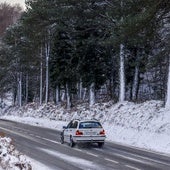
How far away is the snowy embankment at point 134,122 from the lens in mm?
28638

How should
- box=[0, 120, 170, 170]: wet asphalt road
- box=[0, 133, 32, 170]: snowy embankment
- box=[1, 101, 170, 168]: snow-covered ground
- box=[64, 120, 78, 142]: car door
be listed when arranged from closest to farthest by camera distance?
box=[0, 133, 32, 170]: snowy embankment < box=[0, 120, 170, 170]: wet asphalt road < box=[64, 120, 78, 142]: car door < box=[1, 101, 170, 168]: snow-covered ground

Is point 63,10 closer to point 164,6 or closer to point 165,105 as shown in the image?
point 165,105

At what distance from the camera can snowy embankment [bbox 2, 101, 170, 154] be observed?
2864 centimetres

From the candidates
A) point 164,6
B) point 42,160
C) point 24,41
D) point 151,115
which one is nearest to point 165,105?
point 151,115

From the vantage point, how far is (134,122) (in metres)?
34.2

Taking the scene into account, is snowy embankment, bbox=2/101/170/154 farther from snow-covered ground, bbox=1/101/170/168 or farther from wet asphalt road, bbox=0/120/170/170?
wet asphalt road, bbox=0/120/170/170

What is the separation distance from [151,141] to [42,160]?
32.9 feet

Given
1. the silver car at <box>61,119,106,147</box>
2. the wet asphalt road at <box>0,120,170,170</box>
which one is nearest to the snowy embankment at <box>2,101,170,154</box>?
the wet asphalt road at <box>0,120,170,170</box>

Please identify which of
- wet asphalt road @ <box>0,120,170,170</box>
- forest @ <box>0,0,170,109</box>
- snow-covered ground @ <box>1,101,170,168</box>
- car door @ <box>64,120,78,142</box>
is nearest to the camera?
wet asphalt road @ <box>0,120,170,170</box>

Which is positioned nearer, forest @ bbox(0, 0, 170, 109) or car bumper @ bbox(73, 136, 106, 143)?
car bumper @ bbox(73, 136, 106, 143)

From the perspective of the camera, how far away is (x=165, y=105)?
108ft

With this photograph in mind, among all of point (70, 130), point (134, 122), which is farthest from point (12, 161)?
A: point (134, 122)

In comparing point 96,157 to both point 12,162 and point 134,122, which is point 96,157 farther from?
point 134,122

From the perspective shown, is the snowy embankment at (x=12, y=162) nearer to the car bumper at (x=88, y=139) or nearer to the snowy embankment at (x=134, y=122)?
the snowy embankment at (x=134, y=122)
